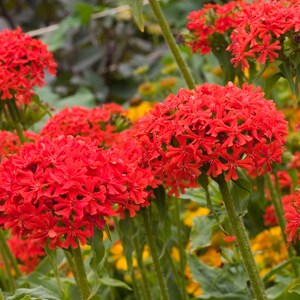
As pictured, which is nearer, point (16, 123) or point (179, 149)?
point (179, 149)

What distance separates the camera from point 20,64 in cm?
180

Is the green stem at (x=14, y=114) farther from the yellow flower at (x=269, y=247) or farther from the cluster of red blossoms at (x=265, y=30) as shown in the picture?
the yellow flower at (x=269, y=247)

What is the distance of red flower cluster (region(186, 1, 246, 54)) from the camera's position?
186 centimetres

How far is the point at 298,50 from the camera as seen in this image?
158 cm

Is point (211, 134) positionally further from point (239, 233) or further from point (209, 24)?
point (209, 24)

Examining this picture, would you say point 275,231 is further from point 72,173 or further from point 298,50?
point 72,173

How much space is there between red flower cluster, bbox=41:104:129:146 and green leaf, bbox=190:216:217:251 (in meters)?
0.26

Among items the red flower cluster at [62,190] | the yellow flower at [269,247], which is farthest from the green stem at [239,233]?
the yellow flower at [269,247]

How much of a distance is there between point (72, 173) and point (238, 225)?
31cm

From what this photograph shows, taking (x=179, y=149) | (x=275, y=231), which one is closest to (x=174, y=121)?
(x=179, y=149)

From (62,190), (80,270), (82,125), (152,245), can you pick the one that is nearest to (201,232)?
(152,245)

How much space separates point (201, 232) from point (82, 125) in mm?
345

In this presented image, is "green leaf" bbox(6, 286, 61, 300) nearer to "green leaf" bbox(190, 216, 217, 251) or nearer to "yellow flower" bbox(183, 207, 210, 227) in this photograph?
"green leaf" bbox(190, 216, 217, 251)

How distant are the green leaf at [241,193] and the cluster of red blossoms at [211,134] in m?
0.04
